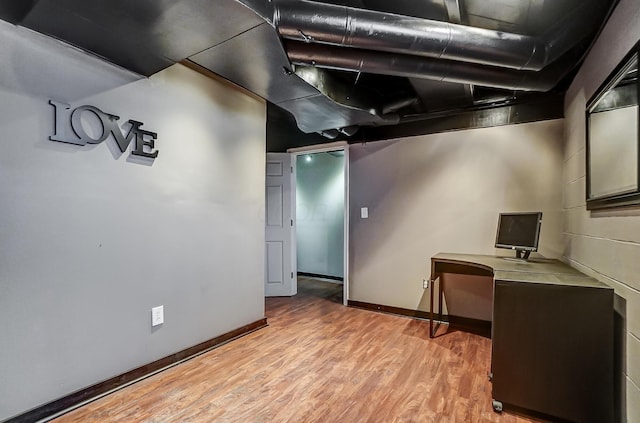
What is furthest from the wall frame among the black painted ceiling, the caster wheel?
the caster wheel

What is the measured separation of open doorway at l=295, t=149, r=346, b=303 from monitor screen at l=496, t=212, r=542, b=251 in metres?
3.05

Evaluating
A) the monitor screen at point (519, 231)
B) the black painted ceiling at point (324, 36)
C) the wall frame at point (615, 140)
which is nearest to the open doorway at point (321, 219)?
the monitor screen at point (519, 231)

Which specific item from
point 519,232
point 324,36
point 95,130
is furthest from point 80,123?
point 519,232

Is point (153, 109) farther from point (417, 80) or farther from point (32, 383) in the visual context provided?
point (417, 80)

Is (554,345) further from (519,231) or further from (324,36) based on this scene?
(324,36)

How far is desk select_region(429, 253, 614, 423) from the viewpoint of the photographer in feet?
5.56

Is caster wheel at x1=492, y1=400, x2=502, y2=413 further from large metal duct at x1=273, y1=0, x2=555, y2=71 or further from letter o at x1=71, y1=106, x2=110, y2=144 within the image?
letter o at x1=71, y1=106, x2=110, y2=144

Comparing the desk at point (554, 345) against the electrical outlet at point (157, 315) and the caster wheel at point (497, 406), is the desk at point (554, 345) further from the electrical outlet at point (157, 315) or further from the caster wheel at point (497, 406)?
the electrical outlet at point (157, 315)

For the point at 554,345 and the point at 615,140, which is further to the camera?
the point at 554,345

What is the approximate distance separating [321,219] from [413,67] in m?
4.01

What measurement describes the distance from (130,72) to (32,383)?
6.52 ft

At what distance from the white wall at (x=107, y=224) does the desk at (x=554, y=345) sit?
2257 millimetres

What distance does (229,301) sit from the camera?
2.91 meters

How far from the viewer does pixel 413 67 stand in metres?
2.19
